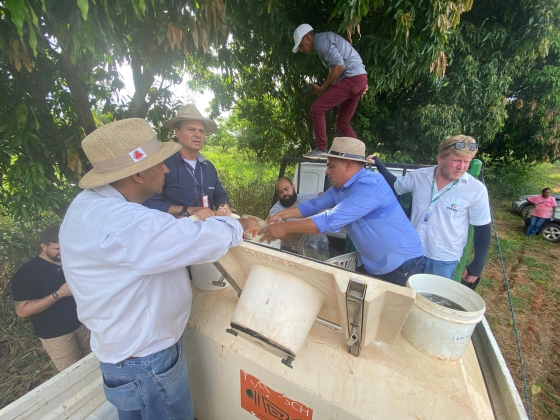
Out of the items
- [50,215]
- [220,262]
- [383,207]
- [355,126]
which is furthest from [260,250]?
[355,126]

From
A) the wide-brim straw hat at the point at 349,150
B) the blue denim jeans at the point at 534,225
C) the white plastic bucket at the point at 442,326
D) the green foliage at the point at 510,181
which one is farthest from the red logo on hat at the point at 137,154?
the green foliage at the point at 510,181

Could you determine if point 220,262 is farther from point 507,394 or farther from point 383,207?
point 507,394

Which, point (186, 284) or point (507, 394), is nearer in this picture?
point (507, 394)

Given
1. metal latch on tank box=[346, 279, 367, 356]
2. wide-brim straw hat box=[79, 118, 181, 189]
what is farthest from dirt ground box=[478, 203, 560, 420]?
wide-brim straw hat box=[79, 118, 181, 189]

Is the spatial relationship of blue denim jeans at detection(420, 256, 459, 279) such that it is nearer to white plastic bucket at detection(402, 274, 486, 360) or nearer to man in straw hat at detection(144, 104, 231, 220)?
white plastic bucket at detection(402, 274, 486, 360)

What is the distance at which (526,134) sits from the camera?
33.1ft

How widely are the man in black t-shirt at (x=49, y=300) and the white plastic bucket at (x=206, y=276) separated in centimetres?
137

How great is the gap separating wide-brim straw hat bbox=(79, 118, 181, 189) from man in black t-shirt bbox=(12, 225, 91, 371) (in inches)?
65.2

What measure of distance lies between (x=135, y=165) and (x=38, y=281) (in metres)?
1.95

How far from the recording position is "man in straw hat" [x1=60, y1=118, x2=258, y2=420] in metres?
1.07

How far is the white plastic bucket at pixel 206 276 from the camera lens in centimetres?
183

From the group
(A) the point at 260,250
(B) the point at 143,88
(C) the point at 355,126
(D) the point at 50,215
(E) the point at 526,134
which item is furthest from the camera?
(E) the point at 526,134

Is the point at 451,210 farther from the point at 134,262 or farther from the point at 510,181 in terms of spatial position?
the point at 510,181

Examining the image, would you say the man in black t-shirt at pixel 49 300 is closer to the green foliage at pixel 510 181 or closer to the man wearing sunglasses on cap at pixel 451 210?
the man wearing sunglasses on cap at pixel 451 210
